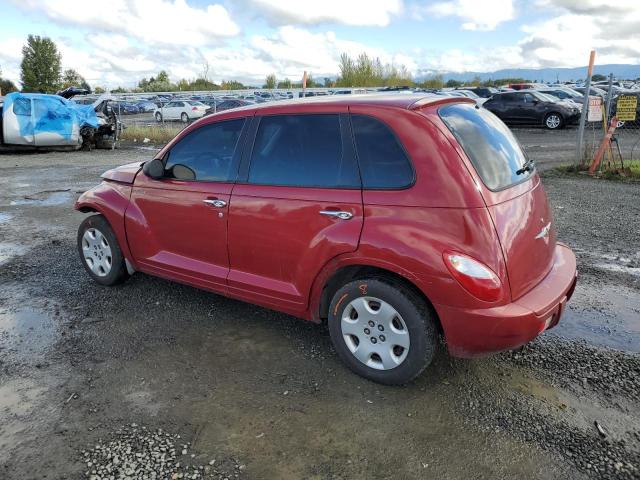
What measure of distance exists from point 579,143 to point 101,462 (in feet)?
35.1

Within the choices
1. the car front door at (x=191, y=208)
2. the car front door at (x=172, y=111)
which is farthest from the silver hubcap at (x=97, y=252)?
the car front door at (x=172, y=111)

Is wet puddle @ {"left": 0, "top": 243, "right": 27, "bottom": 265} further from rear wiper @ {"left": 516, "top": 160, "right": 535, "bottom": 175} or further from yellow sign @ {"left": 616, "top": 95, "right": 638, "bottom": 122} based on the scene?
yellow sign @ {"left": 616, "top": 95, "right": 638, "bottom": 122}

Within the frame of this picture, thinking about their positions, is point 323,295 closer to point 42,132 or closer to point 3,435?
point 3,435

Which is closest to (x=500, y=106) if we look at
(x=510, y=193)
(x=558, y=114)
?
(x=558, y=114)

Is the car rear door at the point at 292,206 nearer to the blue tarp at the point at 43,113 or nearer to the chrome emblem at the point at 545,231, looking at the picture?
the chrome emblem at the point at 545,231

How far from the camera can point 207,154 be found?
159 inches

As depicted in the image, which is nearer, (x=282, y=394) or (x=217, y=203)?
(x=282, y=394)

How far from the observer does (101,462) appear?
8.67ft

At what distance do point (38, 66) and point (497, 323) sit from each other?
262ft

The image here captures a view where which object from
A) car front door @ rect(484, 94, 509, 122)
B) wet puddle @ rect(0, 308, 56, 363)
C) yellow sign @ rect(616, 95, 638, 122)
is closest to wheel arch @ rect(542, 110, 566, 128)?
car front door @ rect(484, 94, 509, 122)

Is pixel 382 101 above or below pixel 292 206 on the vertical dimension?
above

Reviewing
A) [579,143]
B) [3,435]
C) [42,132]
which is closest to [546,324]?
[3,435]

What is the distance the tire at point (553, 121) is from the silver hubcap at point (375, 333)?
2029cm

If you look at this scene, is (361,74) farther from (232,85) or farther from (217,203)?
(217,203)
